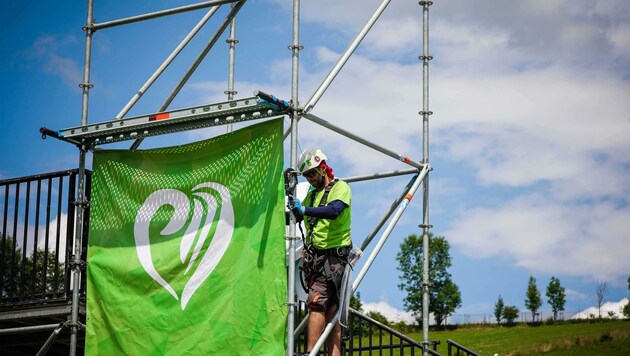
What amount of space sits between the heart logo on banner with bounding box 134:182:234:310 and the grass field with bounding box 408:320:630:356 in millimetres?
20417

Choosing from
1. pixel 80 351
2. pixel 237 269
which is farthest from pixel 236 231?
pixel 80 351

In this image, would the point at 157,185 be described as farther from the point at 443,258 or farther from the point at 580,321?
the point at 443,258

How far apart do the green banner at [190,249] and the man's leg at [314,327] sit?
317 millimetres

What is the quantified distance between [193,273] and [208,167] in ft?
4.02

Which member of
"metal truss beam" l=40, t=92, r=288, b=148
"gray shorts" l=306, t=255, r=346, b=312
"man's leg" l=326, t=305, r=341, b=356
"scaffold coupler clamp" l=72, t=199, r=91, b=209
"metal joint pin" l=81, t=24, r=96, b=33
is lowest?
"man's leg" l=326, t=305, r=341, b=356

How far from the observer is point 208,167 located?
427 inches

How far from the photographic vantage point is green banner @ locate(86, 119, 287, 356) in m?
10.1

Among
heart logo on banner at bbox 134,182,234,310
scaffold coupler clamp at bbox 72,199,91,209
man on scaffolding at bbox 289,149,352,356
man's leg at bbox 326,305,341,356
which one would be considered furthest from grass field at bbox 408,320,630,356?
man on scaffolding at bbox 289,149,352,356

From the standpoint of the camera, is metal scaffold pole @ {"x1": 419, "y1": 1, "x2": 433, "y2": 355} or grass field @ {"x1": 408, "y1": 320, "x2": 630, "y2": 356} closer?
metal scaffold pole @ {"x1": 419, "y1": 1, "x2": 433, "y2": 355}

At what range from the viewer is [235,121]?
10344 millimetres

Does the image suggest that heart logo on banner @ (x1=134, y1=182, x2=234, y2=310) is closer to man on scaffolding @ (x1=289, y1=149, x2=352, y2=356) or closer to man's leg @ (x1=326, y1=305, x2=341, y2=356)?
man on scaffolding @ (x1=289, y1=149, x2=352, y2=356)

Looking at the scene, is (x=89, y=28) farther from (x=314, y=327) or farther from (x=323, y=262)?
(x=314, y=327)

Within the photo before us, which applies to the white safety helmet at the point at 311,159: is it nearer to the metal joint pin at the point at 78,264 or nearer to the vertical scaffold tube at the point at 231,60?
the metal joint pin at the point at 78,264

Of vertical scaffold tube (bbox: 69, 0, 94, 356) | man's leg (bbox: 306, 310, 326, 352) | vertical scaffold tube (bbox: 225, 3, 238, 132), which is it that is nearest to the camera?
man's leg (bbox: 306, 310, 326, 352)
